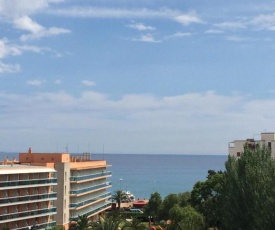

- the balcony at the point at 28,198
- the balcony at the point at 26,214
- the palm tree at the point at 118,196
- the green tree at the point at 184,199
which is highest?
the balcony at the point at 28,198

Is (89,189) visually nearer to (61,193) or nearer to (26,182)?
(61,193)

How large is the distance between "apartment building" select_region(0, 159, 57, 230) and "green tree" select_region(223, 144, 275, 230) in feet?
86.4

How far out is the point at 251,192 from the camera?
44.1 m

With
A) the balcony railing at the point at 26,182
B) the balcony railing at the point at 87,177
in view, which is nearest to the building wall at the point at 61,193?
the balcony railing at the point at 26,182

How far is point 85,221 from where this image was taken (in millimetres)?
59094

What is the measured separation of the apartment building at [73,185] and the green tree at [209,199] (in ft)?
58.2

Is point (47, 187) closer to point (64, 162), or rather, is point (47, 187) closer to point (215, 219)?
point (64, 162)

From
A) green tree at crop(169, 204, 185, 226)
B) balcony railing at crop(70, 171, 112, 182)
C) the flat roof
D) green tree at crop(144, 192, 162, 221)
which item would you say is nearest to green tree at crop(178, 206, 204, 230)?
green tree at crop(169, 204, 185, 226)

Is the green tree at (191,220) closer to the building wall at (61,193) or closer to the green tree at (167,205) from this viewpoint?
the green tree at (167,205)

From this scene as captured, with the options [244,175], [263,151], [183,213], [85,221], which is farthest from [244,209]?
[85,221]

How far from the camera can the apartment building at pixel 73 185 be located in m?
71.9

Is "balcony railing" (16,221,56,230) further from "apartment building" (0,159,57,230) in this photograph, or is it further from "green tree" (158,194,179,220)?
"green tree" (158,194,179,220)

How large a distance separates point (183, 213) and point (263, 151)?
15567 mm

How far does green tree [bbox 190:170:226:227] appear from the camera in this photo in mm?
60906
